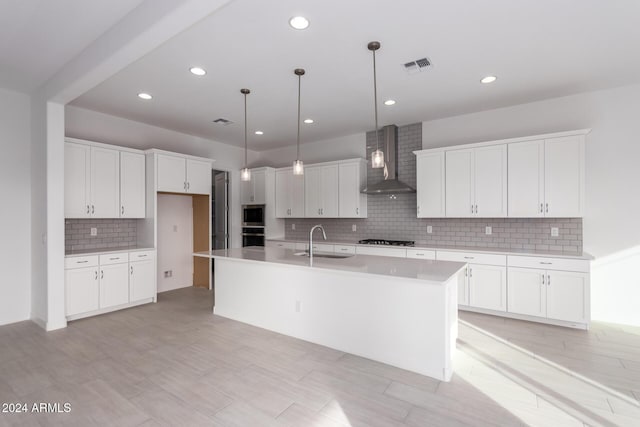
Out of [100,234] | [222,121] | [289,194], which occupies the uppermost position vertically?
[222,121]

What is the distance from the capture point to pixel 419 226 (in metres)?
5.20

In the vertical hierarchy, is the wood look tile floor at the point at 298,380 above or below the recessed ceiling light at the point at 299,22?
below

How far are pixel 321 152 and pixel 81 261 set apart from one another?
4357mm

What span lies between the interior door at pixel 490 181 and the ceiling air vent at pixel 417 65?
174cm

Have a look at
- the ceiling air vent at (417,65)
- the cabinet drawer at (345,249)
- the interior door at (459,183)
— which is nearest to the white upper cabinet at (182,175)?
the cabinet drawer at (345,249)

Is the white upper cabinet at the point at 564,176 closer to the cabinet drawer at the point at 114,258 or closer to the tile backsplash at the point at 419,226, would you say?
the tile backsplash at the point at 419,226

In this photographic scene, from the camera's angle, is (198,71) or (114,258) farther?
(114,258)

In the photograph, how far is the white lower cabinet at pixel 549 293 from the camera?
3615 millimetres

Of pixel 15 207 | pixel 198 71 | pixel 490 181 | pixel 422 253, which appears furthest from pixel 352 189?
pixel 15 207

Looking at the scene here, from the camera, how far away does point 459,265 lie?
119 inches

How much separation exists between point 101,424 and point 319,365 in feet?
5.33

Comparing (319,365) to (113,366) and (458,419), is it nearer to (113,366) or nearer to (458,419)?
(458,419)

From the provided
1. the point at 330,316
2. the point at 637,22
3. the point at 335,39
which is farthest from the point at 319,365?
the point at 637,22

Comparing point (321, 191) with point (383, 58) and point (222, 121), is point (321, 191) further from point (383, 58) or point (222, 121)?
point (383, 58)
